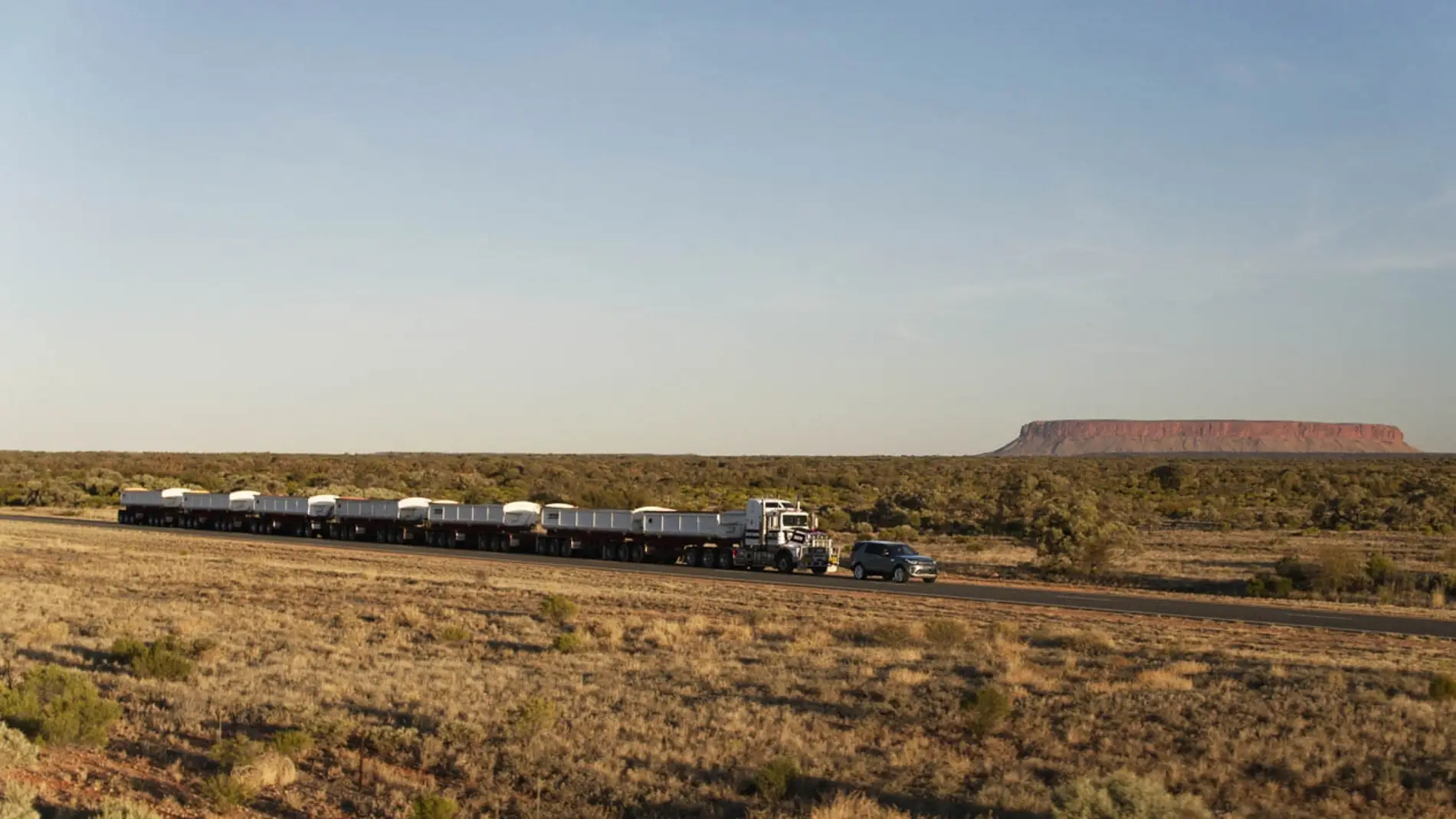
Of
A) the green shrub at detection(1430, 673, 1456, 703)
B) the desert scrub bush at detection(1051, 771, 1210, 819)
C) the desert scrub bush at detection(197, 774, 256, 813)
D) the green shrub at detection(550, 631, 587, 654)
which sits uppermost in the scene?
the green shrub at detection(1430, 673, 1456, 703)

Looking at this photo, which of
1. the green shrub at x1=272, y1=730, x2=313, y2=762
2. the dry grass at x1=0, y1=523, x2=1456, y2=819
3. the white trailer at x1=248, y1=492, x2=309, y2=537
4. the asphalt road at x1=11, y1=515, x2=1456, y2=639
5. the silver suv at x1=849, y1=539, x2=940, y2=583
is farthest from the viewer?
the white trailer at x1=248, y1=492, x2=309, y2=537

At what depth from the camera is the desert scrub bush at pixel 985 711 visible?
17.0 meters

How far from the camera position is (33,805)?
1341cm

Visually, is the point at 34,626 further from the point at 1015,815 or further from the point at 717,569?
the point at 717,569

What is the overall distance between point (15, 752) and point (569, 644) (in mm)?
11780

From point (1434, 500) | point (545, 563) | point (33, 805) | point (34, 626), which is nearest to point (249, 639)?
point (34, 626)

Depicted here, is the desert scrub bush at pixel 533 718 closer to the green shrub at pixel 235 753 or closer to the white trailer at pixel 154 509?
the green shrub at pixel 235 753

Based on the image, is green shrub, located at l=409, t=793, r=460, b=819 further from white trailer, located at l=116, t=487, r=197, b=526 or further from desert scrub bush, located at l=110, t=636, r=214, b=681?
white trailer, located at l=116, t=487, r=197, b=526

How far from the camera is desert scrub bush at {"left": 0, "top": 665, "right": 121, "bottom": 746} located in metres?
16.2

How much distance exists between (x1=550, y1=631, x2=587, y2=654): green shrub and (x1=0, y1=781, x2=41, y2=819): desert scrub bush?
12.0 metres

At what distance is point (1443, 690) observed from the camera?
18000 mm

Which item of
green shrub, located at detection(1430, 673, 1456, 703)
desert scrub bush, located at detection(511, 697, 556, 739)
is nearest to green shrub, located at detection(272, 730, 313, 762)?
desert scrub bush, located at detection(511, 697, 556, 739)

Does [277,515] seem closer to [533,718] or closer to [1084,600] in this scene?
[1084,600]

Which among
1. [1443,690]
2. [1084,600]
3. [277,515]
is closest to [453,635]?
[1443,690]
